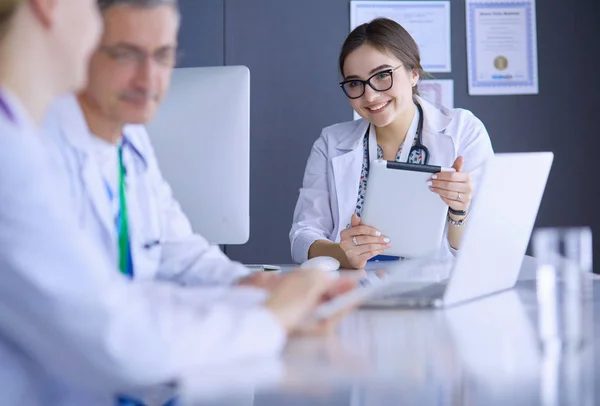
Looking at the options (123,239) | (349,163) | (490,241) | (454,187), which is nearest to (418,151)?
(349,163)

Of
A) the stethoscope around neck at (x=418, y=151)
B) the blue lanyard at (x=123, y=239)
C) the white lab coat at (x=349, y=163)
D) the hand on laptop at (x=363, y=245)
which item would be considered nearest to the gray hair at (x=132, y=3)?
the blue lanyard at (x=123, y=239)

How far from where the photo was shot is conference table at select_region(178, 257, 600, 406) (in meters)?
0.90

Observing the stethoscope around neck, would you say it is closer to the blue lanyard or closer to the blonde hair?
the blue lanyard

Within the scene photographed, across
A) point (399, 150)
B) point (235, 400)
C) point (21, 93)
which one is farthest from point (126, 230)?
point (399, 150)

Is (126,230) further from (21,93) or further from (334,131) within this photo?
(334,131)

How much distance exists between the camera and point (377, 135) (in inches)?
113

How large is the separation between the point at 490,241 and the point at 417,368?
1.74 ft

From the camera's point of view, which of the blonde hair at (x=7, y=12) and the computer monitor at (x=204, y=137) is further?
the computer monitor at (x=204, y=137)

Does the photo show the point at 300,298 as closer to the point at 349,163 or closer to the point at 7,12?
the point at 7,12

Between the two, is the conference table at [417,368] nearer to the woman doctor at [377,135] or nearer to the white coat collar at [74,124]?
the white coat collar at [74,124]

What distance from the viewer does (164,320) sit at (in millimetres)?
891

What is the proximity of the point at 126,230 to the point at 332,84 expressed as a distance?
239 centimetres

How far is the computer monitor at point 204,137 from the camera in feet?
6.22

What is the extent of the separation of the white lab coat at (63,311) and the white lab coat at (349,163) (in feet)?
5.77
